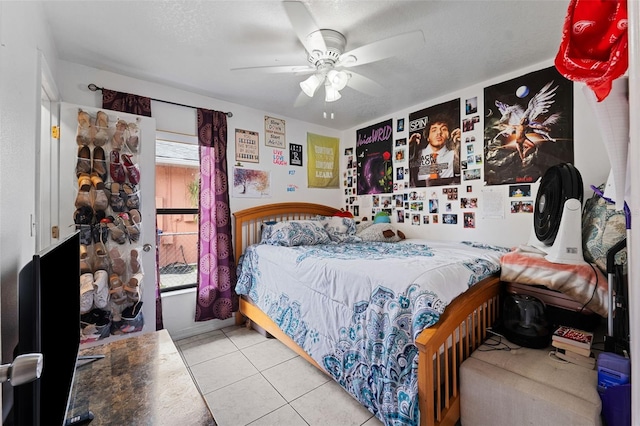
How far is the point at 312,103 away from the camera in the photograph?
3.06 m

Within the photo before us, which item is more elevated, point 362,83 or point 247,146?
point 362,83

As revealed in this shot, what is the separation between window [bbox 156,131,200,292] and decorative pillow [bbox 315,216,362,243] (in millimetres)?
1447

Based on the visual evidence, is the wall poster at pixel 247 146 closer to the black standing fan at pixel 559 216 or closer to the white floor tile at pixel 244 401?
the white floor tile at pixel 244 401

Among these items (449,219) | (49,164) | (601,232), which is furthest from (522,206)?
(49,164)

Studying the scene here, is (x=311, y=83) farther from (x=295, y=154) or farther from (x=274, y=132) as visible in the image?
(x=295, y=154)

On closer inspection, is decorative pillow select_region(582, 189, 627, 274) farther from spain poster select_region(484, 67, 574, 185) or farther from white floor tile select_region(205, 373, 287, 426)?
white floor tile select_region(205, 373, 287, 426)

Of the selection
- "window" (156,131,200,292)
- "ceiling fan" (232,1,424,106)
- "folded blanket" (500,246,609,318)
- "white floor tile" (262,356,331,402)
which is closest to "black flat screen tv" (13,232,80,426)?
"white floor tile" (262,356,331,402)

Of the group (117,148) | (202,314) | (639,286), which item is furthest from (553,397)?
(117,148)

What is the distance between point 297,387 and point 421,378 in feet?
3.38

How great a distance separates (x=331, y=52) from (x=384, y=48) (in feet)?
1.24

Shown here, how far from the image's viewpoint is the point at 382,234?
3096 millimetres

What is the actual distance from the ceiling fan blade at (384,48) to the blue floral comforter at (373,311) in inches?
49.6

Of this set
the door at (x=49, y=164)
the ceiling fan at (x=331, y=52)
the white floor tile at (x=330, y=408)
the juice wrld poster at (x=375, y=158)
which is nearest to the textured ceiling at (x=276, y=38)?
the ceiling fan at (x=331, y=52)

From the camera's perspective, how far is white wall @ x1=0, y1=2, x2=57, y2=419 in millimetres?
841
